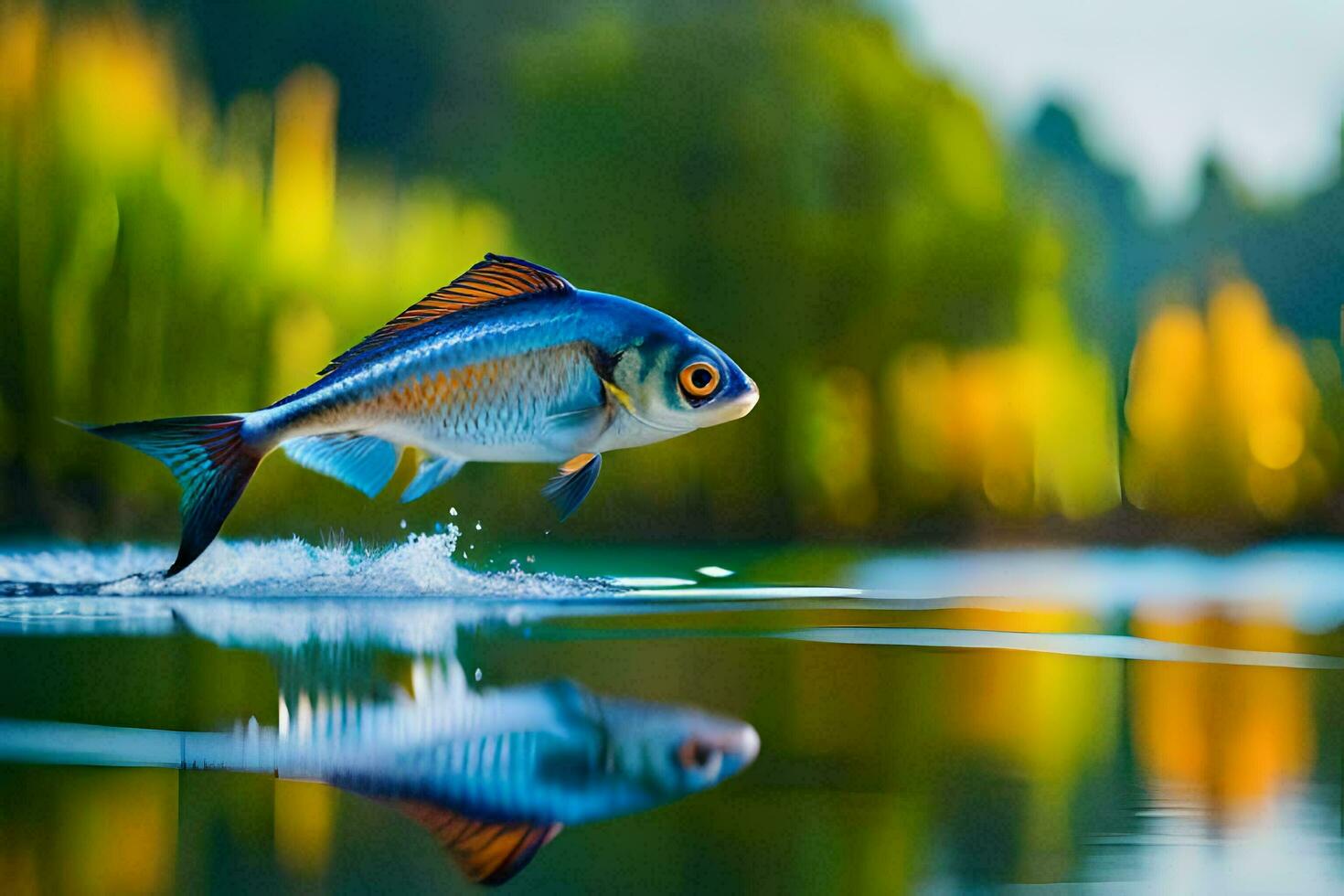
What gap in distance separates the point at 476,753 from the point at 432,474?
90cm

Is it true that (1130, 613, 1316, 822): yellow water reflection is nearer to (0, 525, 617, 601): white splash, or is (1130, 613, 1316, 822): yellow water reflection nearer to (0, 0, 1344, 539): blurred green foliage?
(0, 525, 617, 601): white splash

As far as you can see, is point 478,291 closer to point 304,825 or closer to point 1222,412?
point 304,825

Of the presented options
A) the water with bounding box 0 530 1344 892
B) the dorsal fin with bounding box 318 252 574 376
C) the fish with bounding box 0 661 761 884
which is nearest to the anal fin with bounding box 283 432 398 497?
the dorsal fin with bounding box 318 252 574 376

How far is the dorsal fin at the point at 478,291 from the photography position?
2146mm

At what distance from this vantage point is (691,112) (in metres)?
3.91

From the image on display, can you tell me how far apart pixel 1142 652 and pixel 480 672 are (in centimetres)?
113

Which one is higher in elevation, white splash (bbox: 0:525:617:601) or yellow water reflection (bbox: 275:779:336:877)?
white splash (bbox: 0:525:617:601)

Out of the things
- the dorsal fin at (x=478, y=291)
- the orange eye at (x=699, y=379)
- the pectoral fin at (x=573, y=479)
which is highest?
the dorsal fin at (x=478, y=291)

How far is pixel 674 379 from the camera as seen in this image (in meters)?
2.05

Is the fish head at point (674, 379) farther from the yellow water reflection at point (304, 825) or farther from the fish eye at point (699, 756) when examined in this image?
the yellow water reflection at point (304, 825)

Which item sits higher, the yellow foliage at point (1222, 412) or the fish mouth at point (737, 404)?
the yellow foliage at point (1222, 412)

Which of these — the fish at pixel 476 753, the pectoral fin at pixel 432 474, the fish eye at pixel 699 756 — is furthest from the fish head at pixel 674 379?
the fish eye at pixel 699 756

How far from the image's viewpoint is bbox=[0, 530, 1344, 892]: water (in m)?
1.14

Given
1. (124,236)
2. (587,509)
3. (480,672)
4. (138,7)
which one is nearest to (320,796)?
(480,672)
